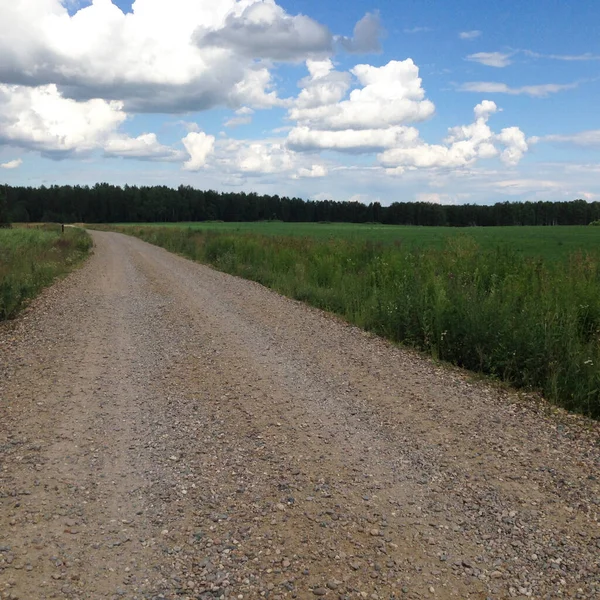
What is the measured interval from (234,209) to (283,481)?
145098mm

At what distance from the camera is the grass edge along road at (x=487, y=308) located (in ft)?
A: 22.8

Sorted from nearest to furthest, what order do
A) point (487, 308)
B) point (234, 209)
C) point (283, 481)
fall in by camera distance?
1. point (283, 481)
2. point (487, 308)
3. point (234, 209)

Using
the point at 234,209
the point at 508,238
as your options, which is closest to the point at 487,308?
the point at 508,238

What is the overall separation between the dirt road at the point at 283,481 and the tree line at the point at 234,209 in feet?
425

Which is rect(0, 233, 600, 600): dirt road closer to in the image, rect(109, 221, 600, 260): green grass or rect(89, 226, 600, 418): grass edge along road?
rect(89, 226, 600, 418): grass edge along road

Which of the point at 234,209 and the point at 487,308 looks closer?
the point at 487,308

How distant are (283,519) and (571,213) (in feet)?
449

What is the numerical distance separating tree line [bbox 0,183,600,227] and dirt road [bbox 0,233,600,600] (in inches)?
5095

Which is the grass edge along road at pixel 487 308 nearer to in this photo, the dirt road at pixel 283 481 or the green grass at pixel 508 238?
the dirt road at pixel 283 481

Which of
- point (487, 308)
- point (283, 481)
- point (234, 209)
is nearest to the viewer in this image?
point (283, 481)

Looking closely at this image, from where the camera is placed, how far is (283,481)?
430 centimetres

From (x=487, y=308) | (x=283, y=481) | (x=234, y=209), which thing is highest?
(x=234, y=209)

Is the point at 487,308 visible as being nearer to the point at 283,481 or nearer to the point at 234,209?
the point at 283,481

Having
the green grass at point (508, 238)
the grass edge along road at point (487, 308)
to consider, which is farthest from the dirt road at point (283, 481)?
the green grass at point (508, 238)
